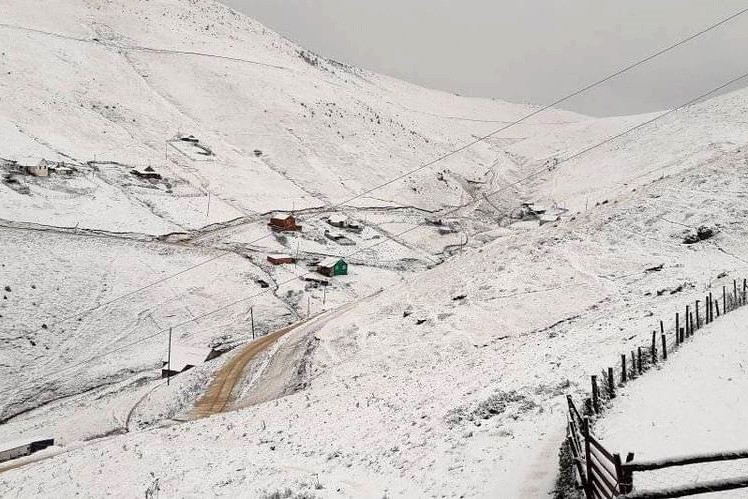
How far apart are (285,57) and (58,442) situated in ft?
421

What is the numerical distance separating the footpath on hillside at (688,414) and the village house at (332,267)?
50.7 meters

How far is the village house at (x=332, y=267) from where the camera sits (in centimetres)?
6588

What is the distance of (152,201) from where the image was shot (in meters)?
72.4

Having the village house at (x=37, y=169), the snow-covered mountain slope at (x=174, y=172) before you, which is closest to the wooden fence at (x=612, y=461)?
the snow-covered mountain slope at (x=174, y=172)

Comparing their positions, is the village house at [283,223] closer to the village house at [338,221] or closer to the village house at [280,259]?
the village house at [338,221]

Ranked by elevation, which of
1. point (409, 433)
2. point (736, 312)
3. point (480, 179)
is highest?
point (480, 179)

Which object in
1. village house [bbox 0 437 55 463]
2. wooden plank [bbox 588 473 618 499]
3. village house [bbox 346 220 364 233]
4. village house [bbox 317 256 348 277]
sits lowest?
village house [bbox 0 437 55 463]

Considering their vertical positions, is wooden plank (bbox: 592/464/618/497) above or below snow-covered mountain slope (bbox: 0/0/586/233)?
below

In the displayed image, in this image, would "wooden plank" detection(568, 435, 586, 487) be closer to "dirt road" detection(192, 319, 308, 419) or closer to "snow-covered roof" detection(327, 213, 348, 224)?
"dirt road" detection(192, 319, 308, 419)

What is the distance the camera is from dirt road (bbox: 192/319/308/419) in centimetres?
3372

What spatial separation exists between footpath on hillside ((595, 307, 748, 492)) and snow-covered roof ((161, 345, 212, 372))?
39.0 metres

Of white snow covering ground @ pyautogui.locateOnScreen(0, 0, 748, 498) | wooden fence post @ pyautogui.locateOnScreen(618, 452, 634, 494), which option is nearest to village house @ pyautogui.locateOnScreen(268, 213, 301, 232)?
white snow covering ground @ pyautogui.locateOnScreen(0, 0, 748, 498)

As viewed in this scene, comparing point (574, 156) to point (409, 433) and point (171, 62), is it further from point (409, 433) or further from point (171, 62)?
point (409, 433)

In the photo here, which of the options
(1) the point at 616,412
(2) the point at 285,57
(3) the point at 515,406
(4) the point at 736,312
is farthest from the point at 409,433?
(2) the point at 285,57
